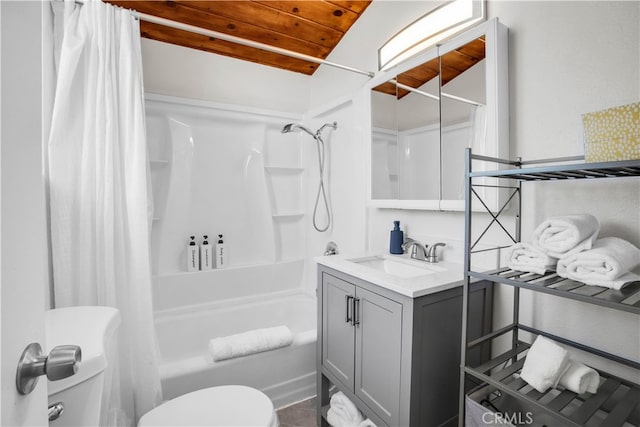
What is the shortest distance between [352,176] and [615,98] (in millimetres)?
1486

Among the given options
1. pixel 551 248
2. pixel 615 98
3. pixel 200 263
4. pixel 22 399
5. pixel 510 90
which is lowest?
pixel 200 263

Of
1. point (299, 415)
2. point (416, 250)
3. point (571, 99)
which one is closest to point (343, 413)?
point (299, 415)

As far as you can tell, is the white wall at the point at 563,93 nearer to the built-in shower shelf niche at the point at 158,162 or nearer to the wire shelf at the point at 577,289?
the wire shelf at the point at 577,289

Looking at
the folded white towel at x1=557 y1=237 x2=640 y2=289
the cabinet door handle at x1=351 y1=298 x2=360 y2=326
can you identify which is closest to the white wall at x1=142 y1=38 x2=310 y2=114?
the cabinet door handle at x1=351 y1=298 x2=360 y2=326

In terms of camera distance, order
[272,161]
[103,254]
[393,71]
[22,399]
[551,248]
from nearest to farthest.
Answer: [22,399] < [551,248] < [103,254] < [393,71] < [272,161]

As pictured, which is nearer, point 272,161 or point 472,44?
point 472,44

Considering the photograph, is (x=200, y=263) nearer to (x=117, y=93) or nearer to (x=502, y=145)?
(x=117, y=93)

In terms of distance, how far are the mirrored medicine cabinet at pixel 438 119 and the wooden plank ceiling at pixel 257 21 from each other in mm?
660

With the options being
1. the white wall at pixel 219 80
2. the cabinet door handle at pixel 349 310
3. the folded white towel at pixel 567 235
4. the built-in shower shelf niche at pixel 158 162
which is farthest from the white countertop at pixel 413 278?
the white wall at pixel 219 80

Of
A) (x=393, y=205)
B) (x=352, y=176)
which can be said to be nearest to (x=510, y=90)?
(x=393, y=205)

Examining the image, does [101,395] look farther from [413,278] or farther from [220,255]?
[220,255]

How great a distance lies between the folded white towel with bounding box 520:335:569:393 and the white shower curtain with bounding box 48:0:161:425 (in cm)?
156

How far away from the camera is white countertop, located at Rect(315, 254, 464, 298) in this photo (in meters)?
1.16

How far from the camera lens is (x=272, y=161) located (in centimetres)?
273
